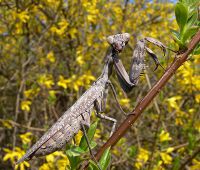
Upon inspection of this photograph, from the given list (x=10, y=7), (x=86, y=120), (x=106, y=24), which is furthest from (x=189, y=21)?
(x=106, y=24)

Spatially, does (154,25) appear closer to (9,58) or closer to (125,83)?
(9,58)

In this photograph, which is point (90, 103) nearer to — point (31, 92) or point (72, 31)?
point (31, 92)

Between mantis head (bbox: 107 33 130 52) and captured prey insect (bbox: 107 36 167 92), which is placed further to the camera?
mantis head (bbox: 107 33 130 52)

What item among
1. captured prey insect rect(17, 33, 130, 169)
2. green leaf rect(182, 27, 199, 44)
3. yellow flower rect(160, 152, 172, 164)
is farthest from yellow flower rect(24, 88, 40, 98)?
green leaf rect(182, 27, 199, 44)

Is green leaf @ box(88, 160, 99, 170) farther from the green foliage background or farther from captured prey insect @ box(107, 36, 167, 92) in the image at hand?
Result: the green foliage background

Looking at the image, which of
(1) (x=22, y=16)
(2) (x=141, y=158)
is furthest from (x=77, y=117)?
(1) (x=22, y=16)
